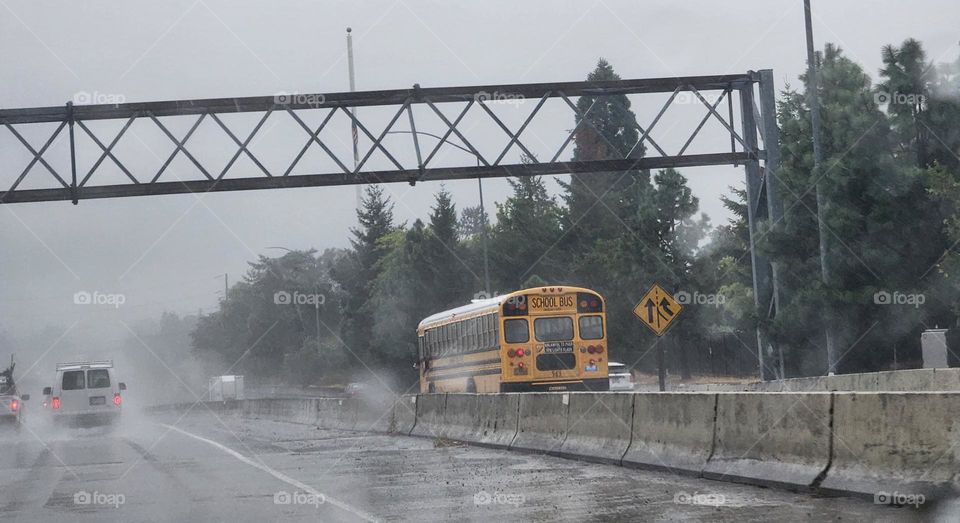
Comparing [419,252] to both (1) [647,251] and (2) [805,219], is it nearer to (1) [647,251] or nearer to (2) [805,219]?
(1) [647,251]

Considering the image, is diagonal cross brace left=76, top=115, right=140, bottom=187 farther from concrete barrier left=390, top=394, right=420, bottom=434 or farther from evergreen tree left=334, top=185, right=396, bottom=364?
evergreen tree left=334, top=185, right=396, bottom=364

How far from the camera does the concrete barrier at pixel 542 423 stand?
18281 millimetres

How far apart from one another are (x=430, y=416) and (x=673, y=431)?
450 inches

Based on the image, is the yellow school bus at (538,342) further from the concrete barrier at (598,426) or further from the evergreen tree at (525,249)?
the evergreen tree at (525,249)

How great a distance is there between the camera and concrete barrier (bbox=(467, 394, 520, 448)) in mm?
20469

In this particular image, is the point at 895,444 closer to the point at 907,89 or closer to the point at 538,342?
the point at 538,342

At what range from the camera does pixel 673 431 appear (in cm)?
1447

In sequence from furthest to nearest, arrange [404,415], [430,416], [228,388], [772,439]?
[228,388], [404,415], [430,416], [772,439]

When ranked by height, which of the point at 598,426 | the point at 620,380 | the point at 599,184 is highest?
the point at 599,184

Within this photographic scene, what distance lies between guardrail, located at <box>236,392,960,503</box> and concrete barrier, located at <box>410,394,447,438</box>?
3.30 m

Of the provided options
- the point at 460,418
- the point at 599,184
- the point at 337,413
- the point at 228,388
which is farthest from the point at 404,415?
the point at 599,184

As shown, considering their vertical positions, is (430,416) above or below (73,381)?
below

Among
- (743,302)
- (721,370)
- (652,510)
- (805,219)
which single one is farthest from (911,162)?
(652,510)

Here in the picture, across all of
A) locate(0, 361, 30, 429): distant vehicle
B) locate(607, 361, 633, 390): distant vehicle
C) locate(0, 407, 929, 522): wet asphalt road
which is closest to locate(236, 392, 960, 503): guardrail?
locate(0, 407, 929, 522): wet asphalt road
